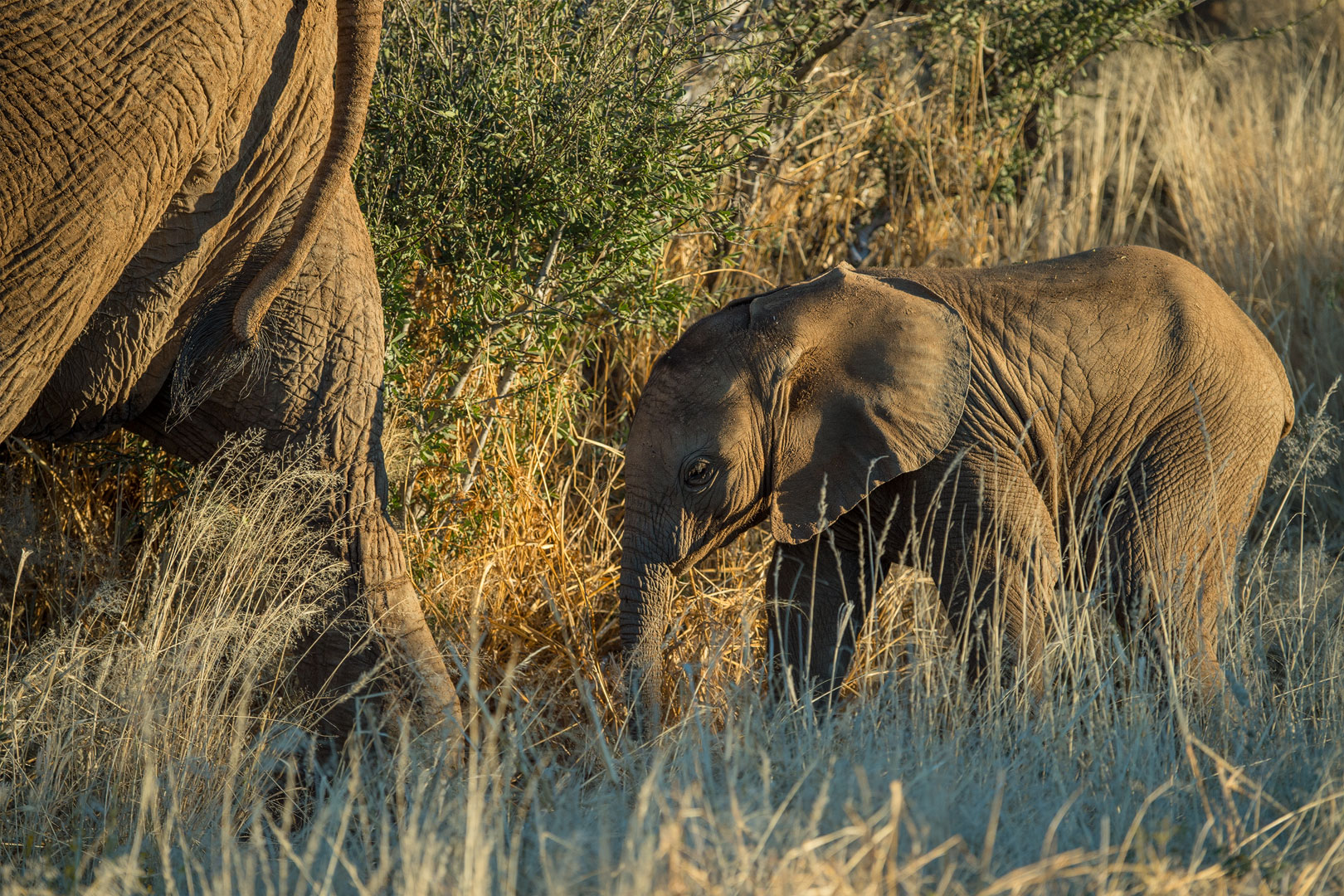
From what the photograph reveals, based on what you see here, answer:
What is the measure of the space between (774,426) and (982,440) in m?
0.67

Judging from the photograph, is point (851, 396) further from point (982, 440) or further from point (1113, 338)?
point (1113, 338)

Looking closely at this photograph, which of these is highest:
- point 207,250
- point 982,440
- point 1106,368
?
point 207,250

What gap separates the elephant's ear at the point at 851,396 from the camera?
406cm

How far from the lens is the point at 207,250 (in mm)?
3473

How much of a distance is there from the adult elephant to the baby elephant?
903 millimetres

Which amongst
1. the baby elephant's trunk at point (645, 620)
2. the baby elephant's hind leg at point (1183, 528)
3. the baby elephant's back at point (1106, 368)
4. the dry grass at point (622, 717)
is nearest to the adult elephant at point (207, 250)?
the dry grass at point (622, 717)

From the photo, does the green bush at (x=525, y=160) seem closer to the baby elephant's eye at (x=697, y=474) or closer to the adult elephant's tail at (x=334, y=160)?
the adult elephant's tail at (x=334, y=160)

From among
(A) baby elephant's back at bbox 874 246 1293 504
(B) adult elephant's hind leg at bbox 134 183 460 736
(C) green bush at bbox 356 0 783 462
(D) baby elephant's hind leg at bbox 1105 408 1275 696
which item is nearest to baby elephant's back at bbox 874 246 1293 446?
(A) baby elephant's back at bbox 874 246 1293 504

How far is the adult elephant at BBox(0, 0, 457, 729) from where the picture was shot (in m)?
2.99

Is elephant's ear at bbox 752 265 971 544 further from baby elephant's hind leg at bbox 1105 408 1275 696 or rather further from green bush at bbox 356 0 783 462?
green bush at bbox 356 0 783 462

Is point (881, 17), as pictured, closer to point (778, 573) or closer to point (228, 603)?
point (778, 573)

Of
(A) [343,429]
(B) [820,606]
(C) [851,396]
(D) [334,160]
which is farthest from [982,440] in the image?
(D) [334,160]

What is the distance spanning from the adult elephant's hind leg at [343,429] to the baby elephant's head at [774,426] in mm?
718

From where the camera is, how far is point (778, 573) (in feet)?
15.1
